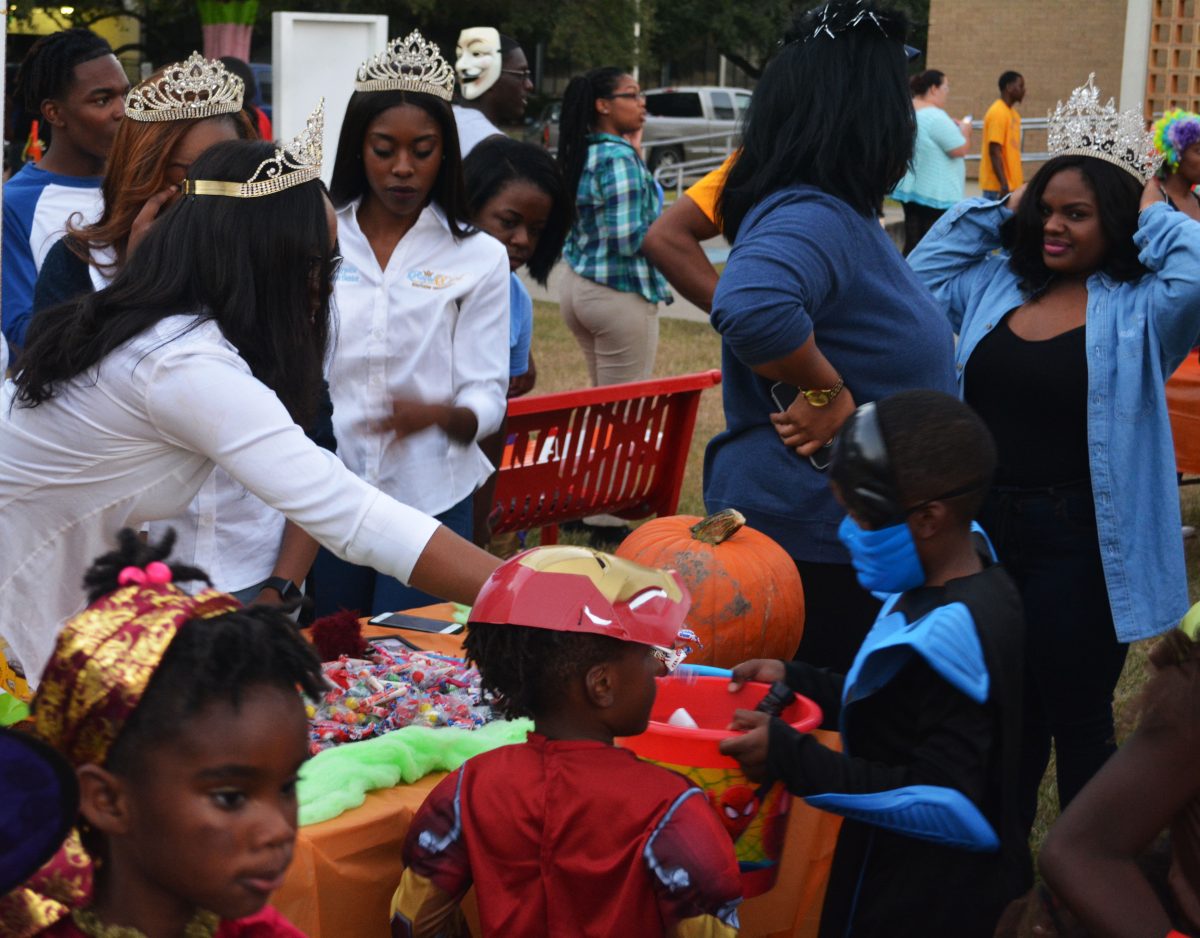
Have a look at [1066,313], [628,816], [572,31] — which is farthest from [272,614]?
[572,31]

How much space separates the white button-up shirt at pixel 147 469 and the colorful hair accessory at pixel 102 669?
91 cm

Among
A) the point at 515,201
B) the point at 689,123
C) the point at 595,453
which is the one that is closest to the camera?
the point at 515,201

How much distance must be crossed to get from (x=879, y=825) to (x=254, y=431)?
132 cm

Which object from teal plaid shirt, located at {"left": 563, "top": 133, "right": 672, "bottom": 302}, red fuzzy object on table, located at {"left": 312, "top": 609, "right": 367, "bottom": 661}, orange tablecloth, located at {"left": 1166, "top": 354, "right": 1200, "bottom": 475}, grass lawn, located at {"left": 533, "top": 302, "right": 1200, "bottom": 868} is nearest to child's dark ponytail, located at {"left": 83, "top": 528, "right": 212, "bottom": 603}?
red fuzzy object on table, located at {"left": 312, "top": 609, "right": 367, "bottom": 661}

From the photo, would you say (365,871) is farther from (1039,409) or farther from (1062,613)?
(1039,409)

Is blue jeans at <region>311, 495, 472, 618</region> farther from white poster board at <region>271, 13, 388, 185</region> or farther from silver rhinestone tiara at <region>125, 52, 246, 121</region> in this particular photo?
white poster board at <region>271, 13, 388, 185</region>

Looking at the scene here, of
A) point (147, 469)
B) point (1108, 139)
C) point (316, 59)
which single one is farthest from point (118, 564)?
point (316, 59)

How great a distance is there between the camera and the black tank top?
4.04 metres

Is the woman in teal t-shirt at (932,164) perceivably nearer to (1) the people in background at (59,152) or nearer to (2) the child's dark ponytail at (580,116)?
(2) the child's dark ponytail at (580,116)

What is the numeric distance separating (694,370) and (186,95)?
8890 mm

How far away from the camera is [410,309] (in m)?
4.18

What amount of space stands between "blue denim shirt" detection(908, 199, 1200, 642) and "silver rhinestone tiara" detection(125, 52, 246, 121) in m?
2.08

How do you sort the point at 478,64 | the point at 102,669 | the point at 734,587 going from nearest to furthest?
the point at 102,669 < the point at 734,587 < the point at 478,64

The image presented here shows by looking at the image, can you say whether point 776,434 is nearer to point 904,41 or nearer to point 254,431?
point 904,41
